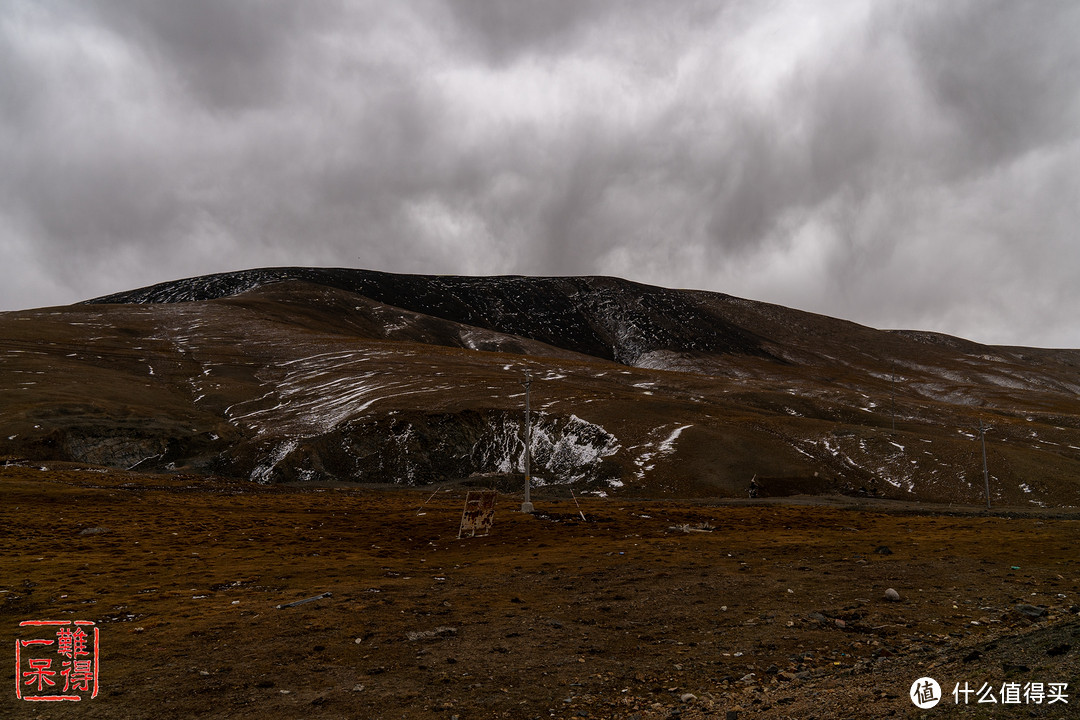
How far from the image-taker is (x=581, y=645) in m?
15.1

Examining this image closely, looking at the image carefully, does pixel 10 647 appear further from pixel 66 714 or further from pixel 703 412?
pixel 703 412

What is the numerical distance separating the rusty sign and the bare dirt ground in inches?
54.1

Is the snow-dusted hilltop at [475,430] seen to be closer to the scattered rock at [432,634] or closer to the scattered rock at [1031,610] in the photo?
the scattered rock at [1031,610]

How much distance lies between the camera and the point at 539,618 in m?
17.7

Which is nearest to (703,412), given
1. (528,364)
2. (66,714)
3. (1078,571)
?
(528,364)

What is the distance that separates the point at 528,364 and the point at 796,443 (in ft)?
220

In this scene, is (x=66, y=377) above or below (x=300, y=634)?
above

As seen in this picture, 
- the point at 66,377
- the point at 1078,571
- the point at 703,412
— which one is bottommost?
the point at 1078,571

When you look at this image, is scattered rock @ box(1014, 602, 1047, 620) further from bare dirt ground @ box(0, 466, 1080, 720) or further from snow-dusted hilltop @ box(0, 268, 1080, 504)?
snow-dusted hilltop @ box(0, 268, 1080, 504)
